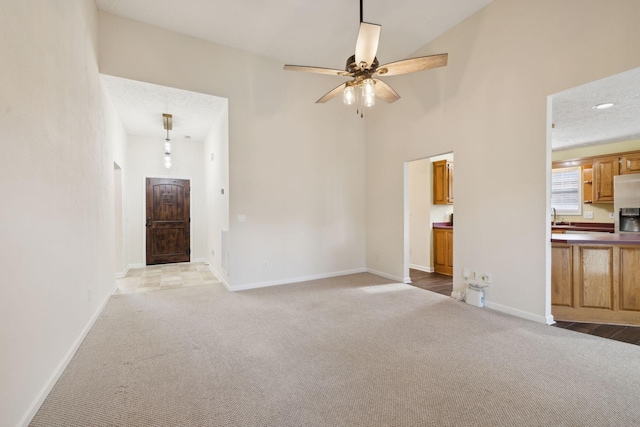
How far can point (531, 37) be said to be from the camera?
3.17 meters

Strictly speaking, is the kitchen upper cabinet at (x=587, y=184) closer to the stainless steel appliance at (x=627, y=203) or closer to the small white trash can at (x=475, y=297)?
the stainless steel appliance at (x=627, y=203)

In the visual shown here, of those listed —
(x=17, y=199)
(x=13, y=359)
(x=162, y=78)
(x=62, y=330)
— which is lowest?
(x=62, y=330)

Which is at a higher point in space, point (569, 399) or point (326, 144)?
point (326, 144)

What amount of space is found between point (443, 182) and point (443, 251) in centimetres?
142

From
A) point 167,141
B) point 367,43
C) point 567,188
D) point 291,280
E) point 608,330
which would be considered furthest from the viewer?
point 567,188

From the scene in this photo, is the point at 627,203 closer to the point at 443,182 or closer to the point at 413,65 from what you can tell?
the point at 443,182

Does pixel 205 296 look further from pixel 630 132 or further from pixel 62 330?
pixel 630 132

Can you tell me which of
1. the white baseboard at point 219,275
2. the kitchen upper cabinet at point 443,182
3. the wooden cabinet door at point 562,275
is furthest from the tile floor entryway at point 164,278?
the wooden cabinet door at point 562,275

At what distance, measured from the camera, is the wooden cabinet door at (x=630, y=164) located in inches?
203

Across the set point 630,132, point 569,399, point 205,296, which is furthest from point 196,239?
point 630,132

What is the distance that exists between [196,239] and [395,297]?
5.27 m

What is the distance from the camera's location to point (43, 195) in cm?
203

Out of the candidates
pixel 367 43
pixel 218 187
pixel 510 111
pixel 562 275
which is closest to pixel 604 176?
pixel 562 275

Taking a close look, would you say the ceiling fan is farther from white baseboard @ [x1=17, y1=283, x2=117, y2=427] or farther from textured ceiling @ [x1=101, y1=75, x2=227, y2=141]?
white baseboard @ [x1=17, y1=283, x2=117, y2=427]
